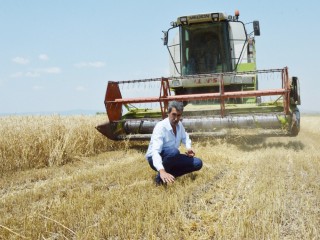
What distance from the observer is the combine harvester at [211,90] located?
7.27 meters

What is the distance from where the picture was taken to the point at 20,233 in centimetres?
283

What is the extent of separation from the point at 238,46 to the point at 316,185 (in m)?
5.83

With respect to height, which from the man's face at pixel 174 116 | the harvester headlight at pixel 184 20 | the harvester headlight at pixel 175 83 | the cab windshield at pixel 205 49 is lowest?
the man's face at pixel 174 116

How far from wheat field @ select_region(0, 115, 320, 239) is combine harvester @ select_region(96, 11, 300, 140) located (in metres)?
0.56

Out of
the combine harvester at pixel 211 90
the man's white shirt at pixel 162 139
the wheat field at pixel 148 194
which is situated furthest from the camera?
the combine harvester at pixel 211 90

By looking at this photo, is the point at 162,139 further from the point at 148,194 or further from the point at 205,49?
the point at 205,49

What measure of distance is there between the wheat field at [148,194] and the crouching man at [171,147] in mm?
166

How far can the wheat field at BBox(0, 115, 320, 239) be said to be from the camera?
111 inches

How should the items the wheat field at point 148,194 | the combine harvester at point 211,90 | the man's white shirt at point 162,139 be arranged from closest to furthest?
1. the wheat field at point 148,194
2. the man's white shirt at point 162,139
3. the combine harvester at point 211,90

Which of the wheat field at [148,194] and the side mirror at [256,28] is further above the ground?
the side mirror at [256,28]

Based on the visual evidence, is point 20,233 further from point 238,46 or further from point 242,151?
point 238,46

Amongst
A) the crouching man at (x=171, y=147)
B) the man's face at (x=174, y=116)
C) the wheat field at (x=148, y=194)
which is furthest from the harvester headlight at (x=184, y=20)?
the man's face at (x=174, y=116)

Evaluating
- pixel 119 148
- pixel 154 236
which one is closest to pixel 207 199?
pixel 154 236

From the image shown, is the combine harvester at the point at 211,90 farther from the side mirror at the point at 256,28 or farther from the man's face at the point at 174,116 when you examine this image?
the man's face at the point at 174,116
